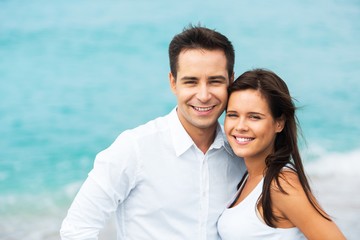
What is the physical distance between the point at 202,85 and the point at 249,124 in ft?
0.81

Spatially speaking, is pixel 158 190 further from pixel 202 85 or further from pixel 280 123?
pixel 280 123

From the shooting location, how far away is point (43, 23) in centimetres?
980

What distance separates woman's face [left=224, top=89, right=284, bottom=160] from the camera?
2393 millimetres

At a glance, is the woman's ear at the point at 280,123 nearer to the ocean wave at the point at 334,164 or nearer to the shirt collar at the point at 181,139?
the shirt collar at the point at 181,139

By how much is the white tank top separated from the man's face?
352mm

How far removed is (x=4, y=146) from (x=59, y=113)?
0.96 m

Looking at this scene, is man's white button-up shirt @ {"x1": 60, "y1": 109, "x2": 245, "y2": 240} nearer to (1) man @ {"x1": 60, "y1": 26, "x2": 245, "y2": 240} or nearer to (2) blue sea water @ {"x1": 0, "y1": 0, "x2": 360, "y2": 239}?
(1) man @ {"x1": 60, "y1": 26, "x2": 245, "y2": 240}

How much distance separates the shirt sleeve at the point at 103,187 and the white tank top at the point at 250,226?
1.39 ft

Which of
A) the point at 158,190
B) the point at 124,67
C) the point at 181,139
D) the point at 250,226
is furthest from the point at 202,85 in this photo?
the point at 124,67

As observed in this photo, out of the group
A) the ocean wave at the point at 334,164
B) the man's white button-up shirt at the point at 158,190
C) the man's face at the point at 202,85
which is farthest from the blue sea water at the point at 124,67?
the man's face at the point at 202,85

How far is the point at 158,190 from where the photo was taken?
251 centimetres

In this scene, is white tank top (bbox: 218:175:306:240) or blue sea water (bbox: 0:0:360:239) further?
blue sea water (bbox: 0:0:360:239)

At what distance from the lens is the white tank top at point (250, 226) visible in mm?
2318

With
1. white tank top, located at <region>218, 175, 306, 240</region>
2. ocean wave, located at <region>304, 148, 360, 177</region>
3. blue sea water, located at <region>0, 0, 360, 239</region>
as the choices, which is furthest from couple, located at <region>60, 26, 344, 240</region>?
blue sea water, located at <region>0, 0, 360, 239</region>
